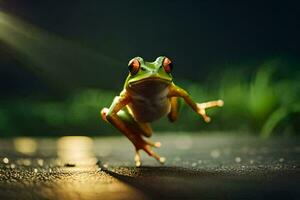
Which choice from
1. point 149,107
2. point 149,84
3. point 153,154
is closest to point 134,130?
point 153,154

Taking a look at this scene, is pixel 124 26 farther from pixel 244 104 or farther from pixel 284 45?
pixel 244 104

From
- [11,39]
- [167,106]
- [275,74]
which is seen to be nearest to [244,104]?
[275,74]

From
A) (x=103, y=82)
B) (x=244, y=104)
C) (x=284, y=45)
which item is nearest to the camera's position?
(x=244, y=104)

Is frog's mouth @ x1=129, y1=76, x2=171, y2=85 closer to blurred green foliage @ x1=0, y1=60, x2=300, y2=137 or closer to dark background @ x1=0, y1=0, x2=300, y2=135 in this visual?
blurred green foliage @ x1=0, y1=60, x2=300, y2=137

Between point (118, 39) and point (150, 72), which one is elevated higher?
point (118, 39)

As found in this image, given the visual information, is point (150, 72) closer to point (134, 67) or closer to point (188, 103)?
point (134, 67)

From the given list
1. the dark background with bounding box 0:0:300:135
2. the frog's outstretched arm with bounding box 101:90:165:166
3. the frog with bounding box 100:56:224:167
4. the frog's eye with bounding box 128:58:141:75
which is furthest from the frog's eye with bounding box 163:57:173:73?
the dark background with bounding box 0:0:300:135
